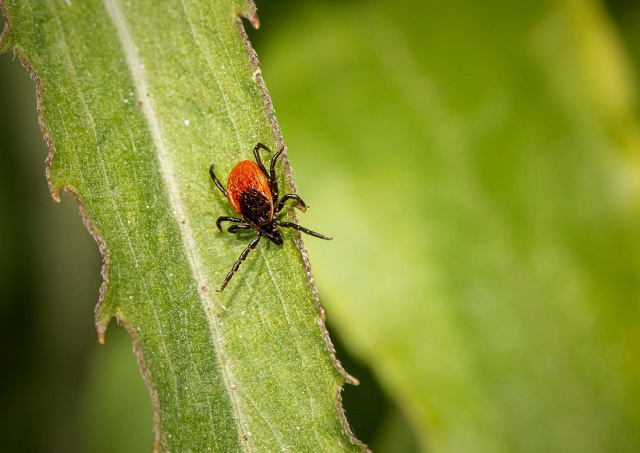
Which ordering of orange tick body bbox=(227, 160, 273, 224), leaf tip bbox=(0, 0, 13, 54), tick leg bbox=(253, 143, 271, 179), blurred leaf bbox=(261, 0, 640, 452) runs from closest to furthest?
1. leaf tip bbox=(0, 0, 13, 54)
2. tick leg bbox=(253, 143, 271, 179)
3. orange tick body bbox=(227, 160, 273, 224)
4. blurred leaf bbox=(261, 0, 640, 452)

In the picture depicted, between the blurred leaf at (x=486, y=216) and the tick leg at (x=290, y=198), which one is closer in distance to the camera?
the tick leg at (x=290, y=198)

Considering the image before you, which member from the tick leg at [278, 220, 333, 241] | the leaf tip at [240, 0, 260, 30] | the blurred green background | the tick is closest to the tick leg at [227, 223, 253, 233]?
the tick

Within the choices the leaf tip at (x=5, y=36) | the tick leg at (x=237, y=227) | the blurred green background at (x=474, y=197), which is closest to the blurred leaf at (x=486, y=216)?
the blurred green background at (x=474, y=197)

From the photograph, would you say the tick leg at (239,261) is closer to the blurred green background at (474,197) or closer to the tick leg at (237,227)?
the tick leg at (237,227)

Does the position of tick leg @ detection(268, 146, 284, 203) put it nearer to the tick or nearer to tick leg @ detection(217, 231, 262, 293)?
the tick

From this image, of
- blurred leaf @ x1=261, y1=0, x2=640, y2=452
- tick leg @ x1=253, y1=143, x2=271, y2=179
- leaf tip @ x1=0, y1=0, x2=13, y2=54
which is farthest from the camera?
blurred leaf @ x1=261, y1=0, x2=640, y2=452

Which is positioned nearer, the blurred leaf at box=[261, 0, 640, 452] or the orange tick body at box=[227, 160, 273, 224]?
the orange tick body at box=[227, 160, 273, 224]

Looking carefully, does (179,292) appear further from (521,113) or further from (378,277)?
(521,113)
